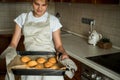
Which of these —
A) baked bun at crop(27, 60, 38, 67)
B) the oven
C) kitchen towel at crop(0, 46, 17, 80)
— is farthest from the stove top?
kitchen towel at crop(0, 46, 17, 80)

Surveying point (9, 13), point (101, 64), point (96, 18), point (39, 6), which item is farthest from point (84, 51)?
point (9, 13)

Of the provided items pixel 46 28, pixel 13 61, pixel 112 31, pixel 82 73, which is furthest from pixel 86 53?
pixel 13 61

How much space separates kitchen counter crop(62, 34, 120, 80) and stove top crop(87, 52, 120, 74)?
0.17ft

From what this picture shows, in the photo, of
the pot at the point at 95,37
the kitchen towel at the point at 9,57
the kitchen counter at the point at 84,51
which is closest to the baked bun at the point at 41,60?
the kitchen towel at the point at 9,57

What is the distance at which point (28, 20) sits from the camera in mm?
1550

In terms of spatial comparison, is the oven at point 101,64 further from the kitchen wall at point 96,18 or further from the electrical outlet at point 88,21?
the electrical outlet at point 88,21

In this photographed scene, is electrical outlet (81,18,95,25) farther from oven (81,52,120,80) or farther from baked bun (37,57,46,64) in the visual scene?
baked bun (37,57,46,64)

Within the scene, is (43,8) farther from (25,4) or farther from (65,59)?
(25,4)

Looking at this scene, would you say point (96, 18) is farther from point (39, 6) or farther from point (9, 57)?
point (9, 57)

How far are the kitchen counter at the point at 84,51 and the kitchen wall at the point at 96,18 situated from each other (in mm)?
150

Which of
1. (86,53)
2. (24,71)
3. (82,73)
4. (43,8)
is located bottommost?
(82,73)

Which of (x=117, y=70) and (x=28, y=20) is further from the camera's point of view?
(x=28, y=20)

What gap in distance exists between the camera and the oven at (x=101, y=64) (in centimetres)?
151

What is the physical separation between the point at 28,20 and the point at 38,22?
0.27 feet
